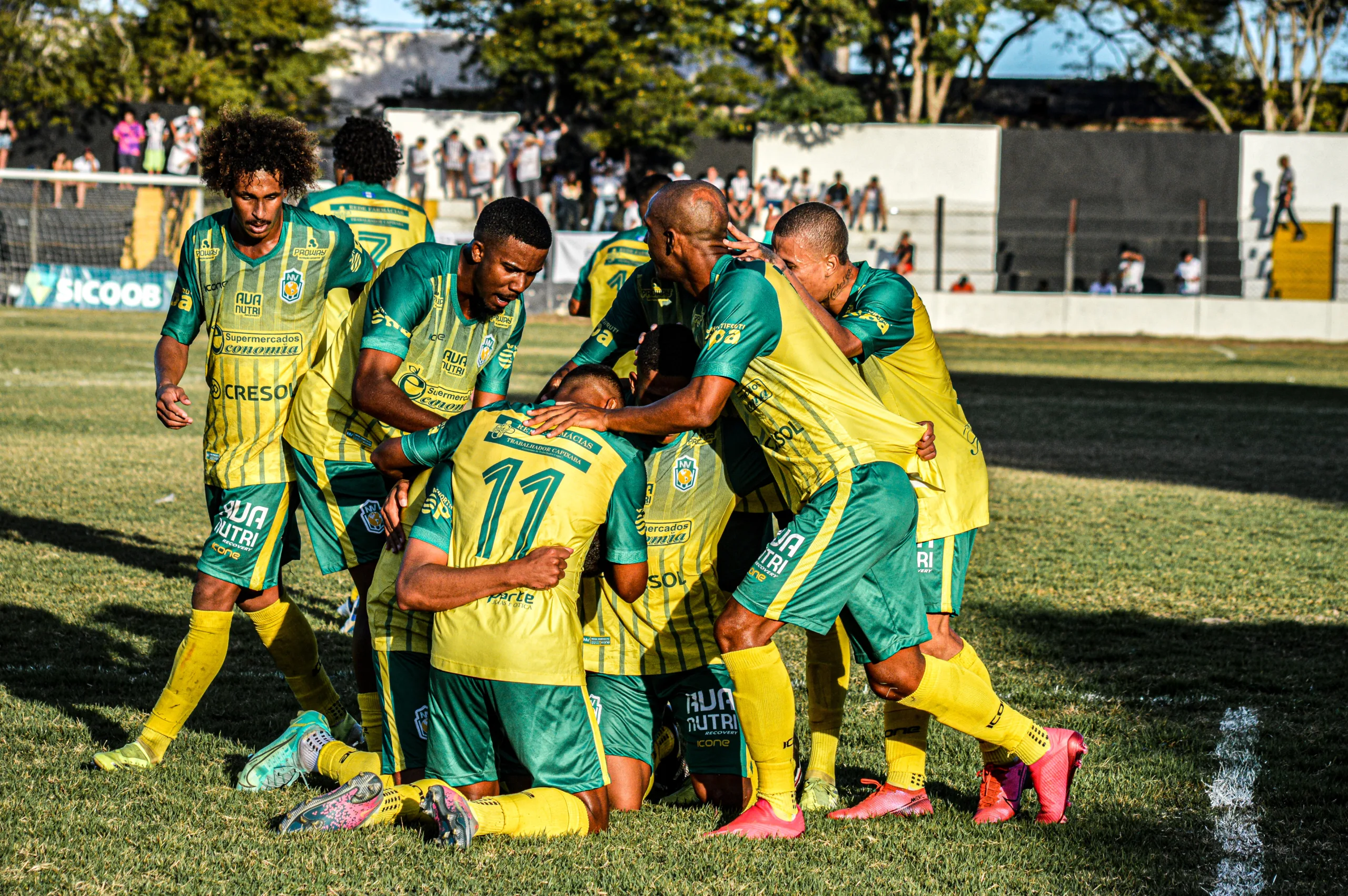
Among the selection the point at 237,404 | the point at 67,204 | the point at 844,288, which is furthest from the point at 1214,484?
the point at 67,204

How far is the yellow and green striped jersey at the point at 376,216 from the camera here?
707 cm

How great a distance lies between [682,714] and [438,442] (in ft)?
4.55

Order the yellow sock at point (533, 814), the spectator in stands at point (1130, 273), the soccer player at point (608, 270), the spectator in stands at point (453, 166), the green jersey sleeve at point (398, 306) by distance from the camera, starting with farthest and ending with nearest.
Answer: the spectator in stands at point (1130, 273) < the spectator in stands at point (453, 166) < the soccer player at point (608, 270) < the green jersey sleeve at point (398, 306) < the yellow sock at point (533, 814)

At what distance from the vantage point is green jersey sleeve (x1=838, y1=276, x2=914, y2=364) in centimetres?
487

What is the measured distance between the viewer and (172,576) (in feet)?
26.2

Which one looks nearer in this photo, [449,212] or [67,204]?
[67,204]

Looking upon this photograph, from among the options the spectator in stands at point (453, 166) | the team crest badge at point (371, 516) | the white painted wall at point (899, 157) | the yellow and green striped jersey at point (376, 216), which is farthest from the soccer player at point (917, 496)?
the white painted wall at point (899, 157)

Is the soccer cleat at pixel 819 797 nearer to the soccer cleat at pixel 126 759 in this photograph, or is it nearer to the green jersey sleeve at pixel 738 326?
the green jersey sleeve at pixel 738 326

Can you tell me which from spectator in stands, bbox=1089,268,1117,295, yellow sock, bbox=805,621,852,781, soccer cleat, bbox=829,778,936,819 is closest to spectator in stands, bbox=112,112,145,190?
spectator in stands, bbox=1089,268,1117,295

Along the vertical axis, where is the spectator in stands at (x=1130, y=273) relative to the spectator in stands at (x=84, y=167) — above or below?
below

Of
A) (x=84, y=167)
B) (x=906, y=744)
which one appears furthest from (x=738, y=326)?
(x=84, y=167)

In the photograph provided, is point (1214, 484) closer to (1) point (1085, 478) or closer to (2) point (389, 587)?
(1) point (1085, 478)

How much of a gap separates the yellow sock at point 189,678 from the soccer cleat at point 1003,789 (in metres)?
2.88

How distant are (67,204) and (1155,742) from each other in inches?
1081
